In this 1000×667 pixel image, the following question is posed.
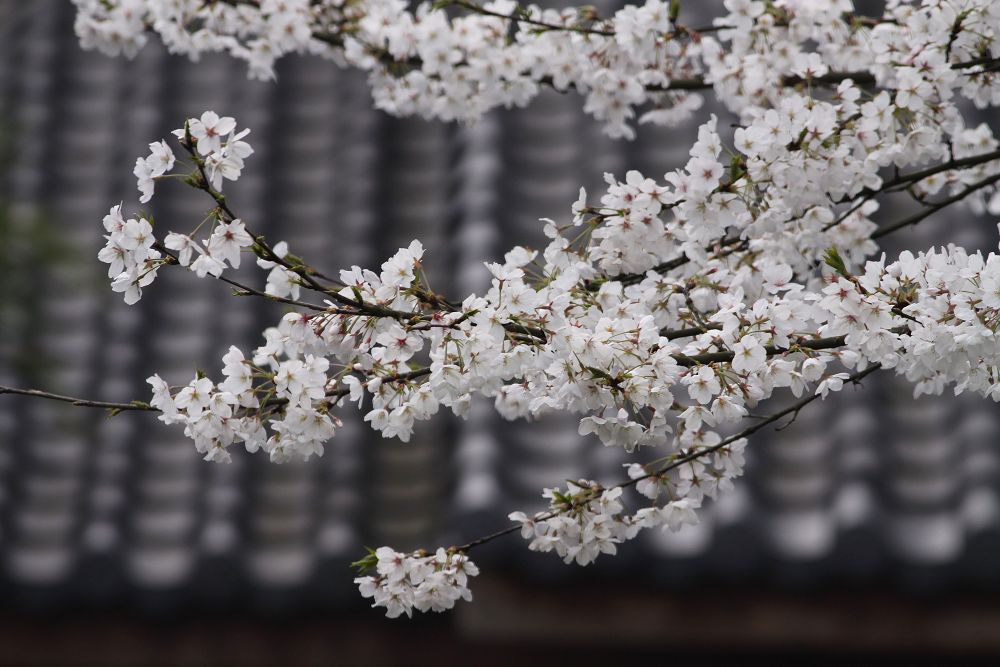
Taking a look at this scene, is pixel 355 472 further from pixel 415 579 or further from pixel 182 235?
pixel 182 235

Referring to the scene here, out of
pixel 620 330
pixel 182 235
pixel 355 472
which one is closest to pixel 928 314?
pixel 620 330

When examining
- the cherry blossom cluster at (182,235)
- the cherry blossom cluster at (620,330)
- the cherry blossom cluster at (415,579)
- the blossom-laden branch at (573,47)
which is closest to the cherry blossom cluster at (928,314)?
the cherry blossom cluster at (620,330)

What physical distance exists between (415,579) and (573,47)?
4.03ft

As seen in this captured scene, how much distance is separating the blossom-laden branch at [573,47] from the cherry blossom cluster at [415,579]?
1018 mm

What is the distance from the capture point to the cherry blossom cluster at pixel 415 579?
2.00 meters

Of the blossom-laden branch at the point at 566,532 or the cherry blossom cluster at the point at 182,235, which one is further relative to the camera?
the blossom-laden branch at the point at 566,532

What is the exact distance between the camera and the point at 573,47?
264 centimetres

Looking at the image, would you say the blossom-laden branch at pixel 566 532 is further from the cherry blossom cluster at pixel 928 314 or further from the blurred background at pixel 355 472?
the blurred background at pixel 355 472

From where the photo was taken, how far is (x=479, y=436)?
3.98 meters

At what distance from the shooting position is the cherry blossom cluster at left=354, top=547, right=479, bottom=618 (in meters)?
2.00

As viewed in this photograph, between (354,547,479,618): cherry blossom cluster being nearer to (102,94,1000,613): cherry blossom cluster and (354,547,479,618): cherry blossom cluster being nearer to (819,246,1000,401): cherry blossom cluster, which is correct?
(102,94,1000,613): cherry blossom cluster

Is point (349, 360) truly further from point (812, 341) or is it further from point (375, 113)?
point (375, 113)

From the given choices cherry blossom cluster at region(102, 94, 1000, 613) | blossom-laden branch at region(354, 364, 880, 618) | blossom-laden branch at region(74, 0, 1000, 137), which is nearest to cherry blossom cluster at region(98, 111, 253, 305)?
cherry blossom cluster at region(102, 94, 1000, 613)

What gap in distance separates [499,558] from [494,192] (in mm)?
1726
